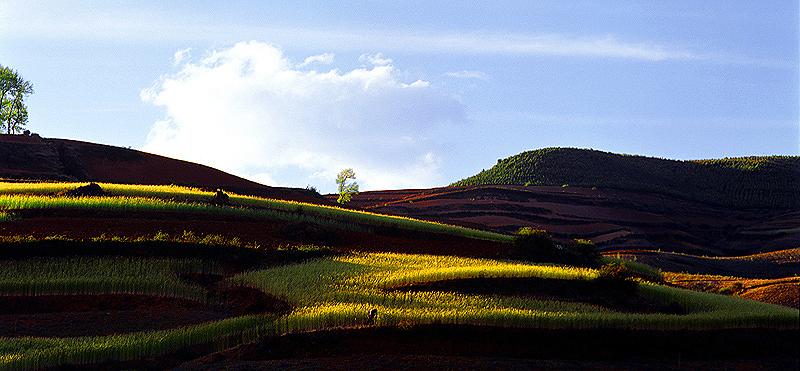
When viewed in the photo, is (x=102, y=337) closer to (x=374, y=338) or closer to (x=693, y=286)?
(x=374, y=338)

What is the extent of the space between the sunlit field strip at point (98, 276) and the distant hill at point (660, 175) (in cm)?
10372

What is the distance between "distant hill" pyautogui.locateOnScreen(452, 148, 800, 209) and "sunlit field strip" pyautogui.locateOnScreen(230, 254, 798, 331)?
101530 millimetres

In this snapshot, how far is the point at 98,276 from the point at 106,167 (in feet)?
154

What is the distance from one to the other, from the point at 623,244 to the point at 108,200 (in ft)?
192

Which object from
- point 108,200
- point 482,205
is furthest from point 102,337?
point 482,205

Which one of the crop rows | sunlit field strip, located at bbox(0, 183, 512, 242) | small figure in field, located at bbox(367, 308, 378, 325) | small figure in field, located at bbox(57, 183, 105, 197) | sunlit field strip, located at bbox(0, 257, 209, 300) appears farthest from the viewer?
small figure in field, located at bbox(57, 183, 105, 197)

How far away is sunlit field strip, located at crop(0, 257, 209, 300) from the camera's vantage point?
2902cm

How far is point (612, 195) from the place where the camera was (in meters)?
120

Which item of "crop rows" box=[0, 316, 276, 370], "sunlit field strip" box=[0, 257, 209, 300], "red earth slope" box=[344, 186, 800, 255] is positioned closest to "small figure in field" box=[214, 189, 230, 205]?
"sunlit field strip" box=[0, 257, 209, 300]

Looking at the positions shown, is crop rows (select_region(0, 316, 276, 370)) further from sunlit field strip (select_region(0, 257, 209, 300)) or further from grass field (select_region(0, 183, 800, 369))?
sunlit field strip (select_region(0, 257, 209, 300))

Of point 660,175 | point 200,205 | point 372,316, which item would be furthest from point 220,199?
point 660,175

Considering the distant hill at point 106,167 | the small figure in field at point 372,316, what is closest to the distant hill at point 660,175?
the distant hill at point 106,167

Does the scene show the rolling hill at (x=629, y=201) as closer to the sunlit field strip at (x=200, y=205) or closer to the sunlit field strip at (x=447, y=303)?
the sunlit field strip at (x=200, y=205)

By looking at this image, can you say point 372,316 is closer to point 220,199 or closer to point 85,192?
point 220,199
